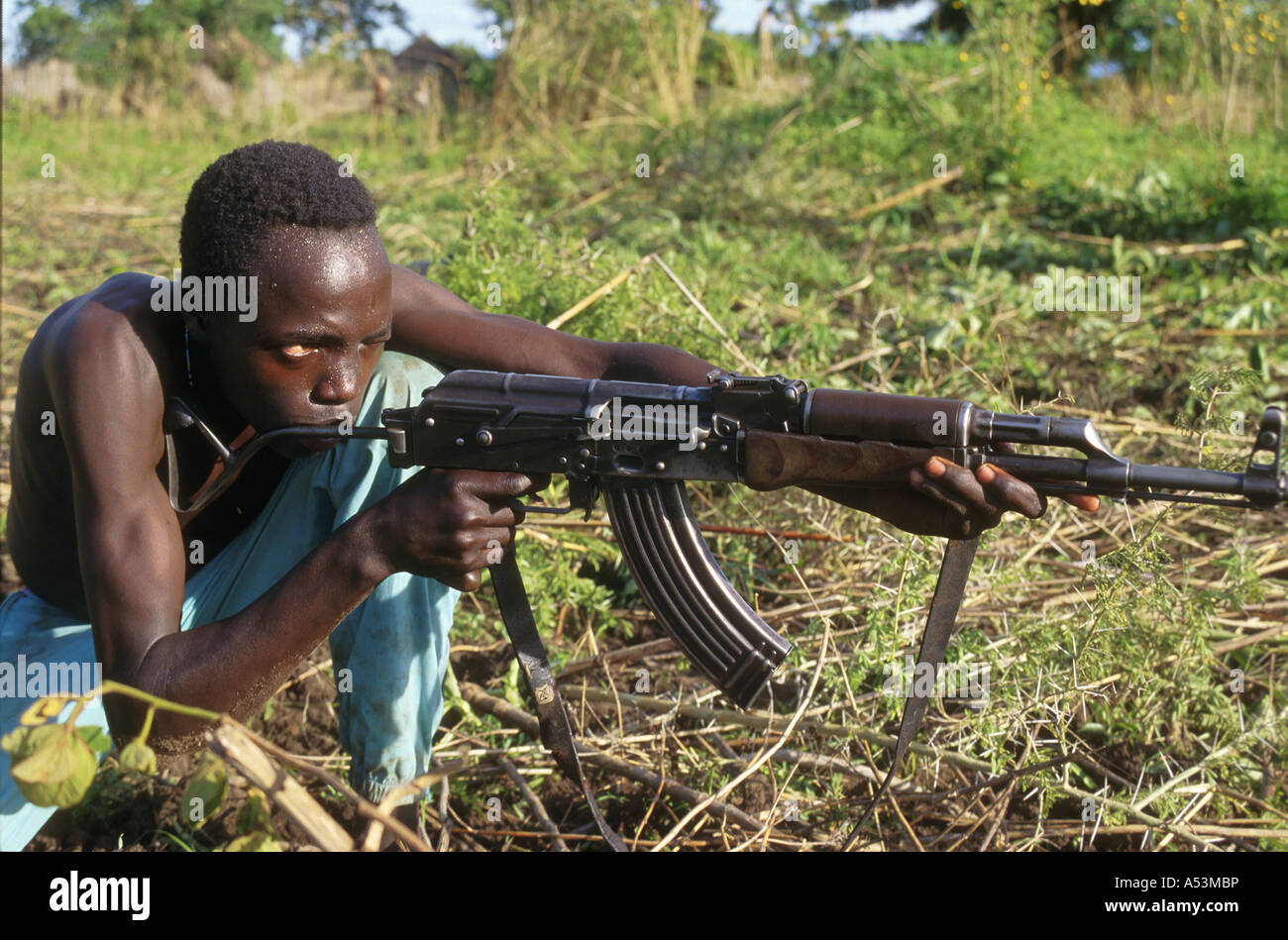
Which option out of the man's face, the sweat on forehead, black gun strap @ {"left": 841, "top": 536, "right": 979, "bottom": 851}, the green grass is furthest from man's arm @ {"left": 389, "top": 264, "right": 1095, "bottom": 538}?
the green grass

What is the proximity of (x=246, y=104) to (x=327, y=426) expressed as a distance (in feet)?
42.0

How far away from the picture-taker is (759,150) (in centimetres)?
774

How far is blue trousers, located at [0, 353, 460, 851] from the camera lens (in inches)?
112

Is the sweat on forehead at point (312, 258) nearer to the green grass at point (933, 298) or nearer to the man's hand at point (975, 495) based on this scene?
the man's hand at point (975, 495)

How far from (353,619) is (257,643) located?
0.55m

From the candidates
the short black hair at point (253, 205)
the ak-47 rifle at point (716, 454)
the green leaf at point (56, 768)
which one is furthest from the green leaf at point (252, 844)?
the short black hair at point (253, 205)

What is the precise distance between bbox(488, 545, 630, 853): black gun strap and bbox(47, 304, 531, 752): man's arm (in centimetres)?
48

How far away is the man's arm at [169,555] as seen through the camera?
2354 mm

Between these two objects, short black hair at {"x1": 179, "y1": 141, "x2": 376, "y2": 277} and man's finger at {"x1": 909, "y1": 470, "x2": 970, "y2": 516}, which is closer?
man's finger at {"x1": 909, "y1": 470, "x2": 970, "y2": 516}

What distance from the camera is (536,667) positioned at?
9.98 feet

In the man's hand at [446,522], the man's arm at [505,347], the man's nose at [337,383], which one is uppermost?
the man's arm at [505,347]

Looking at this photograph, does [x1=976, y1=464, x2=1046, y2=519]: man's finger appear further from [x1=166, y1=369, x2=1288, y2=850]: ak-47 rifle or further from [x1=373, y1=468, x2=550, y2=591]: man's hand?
[x1=373, y1=468, x2=550, y2=591]: man's hand

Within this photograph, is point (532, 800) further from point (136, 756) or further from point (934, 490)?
point (136, 756)
